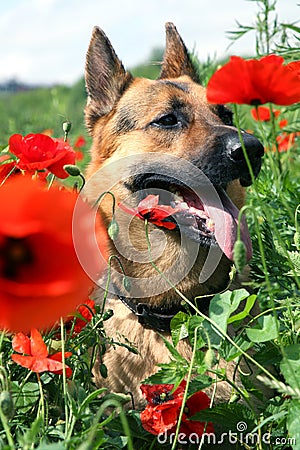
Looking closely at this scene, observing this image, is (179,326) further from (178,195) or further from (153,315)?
(178,195)

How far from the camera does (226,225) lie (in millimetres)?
2350

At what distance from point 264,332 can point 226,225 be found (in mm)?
942

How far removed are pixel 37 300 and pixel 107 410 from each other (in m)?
1.48

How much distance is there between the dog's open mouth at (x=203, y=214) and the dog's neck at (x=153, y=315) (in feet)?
0.91

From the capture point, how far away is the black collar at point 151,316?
2.33 meters

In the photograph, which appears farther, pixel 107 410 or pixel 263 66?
pixel 107 410

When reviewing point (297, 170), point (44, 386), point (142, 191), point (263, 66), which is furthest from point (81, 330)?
point (297, 170)

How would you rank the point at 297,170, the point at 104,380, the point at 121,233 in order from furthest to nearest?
the point at 297,170 → the point at 121,233 → the point at 104,380

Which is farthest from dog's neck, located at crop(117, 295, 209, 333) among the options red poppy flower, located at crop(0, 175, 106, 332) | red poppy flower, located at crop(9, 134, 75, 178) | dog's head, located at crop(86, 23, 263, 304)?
red poppy flower, located at crop(0, 175, 106, 332)

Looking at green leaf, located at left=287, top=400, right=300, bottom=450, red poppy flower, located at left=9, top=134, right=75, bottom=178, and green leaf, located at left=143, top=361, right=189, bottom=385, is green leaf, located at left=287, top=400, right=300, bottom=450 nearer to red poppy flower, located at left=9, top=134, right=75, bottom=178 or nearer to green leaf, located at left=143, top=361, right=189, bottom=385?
green leaf, located at left=143, top=361, right=189, bottom=385

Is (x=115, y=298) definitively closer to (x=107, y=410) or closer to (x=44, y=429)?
(x=107, y=410)

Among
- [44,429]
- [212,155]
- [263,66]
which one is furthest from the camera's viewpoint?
[212,155]

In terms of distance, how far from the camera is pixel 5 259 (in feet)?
2.92

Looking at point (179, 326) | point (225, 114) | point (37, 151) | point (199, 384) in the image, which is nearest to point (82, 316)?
point (179, 326)
